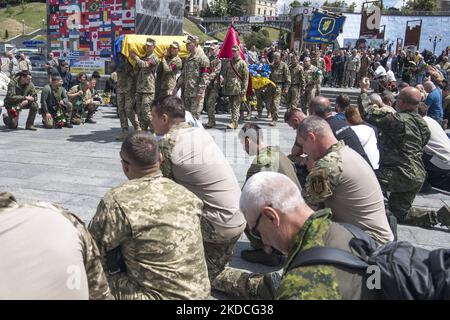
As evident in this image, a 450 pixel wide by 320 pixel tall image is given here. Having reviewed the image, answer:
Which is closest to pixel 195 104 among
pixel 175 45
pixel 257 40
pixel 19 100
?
pixel 175 45

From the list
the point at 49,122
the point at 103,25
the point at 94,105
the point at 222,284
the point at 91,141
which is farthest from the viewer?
the point at 103,25

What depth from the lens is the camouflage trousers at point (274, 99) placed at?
11.4 metres

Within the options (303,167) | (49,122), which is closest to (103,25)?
(49,122)

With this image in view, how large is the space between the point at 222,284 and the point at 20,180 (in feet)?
12.5

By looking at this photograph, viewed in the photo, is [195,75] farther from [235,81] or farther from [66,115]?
[66,115]

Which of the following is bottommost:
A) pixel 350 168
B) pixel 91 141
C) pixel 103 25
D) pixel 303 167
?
pixel 91 141

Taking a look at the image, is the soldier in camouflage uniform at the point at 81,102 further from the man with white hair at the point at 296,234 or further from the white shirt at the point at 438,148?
the man with white hair at the point at 296,234

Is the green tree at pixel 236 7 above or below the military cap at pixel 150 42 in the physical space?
above

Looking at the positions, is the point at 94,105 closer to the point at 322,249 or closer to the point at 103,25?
the point at 103,25

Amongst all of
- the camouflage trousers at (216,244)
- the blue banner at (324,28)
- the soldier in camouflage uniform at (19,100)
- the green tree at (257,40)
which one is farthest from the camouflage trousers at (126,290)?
the green tree at (257,40)

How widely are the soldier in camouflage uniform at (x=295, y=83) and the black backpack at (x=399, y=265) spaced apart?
1042cm

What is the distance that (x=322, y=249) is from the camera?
1623mm

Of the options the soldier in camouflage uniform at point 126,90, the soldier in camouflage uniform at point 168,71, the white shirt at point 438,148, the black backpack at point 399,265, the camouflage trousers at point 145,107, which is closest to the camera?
the black backpack at point 399,265

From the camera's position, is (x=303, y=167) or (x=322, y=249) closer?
(x=322, y=249)
